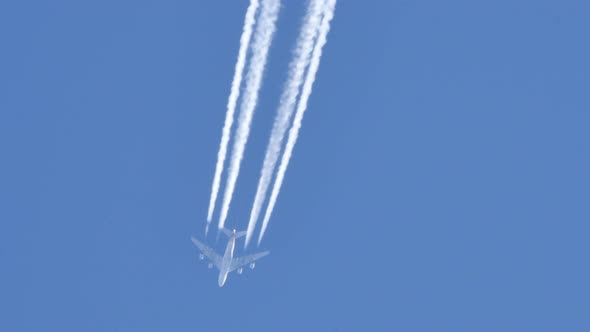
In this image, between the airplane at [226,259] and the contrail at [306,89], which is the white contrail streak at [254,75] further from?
the airplane at [226,259]

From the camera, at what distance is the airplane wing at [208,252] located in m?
61.8

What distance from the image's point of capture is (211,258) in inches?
2451

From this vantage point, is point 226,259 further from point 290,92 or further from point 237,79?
point 237,79

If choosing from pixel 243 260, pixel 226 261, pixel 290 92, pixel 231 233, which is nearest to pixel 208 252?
pixel 226 261

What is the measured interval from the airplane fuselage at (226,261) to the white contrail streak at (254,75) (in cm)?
545

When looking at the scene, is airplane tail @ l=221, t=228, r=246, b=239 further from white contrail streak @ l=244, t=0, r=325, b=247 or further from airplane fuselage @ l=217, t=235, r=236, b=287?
white contrail streak @ l=244, t=0, r=325, b=247

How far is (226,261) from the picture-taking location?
61531 millimetres

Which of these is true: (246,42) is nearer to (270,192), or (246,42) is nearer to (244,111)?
(244,111)

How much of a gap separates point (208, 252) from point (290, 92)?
1039 centimetres

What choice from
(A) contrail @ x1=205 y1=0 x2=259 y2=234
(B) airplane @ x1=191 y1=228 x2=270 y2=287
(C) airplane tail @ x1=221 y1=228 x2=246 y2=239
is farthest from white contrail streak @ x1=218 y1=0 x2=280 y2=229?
(B) airplane @ x1=191 y1=228 x2=270 y2=287

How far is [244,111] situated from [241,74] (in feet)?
4.76

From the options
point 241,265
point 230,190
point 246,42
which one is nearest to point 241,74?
point 246,42

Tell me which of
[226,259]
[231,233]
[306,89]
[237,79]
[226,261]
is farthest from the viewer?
[226,261]

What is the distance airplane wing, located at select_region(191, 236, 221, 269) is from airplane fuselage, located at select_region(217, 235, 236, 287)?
1.01ft
